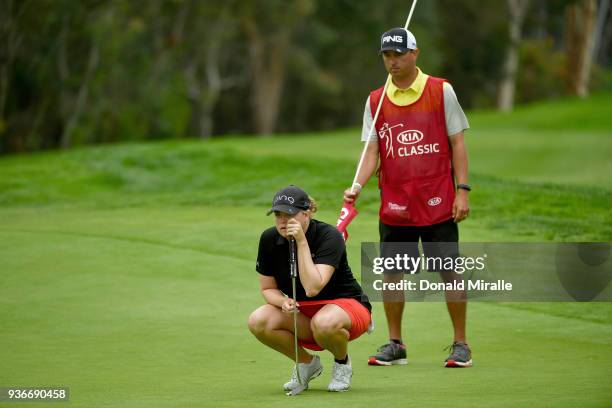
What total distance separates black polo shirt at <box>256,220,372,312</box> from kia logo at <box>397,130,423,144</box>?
1.10m

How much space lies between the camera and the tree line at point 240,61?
36.2 meters

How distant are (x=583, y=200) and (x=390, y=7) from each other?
40059mm

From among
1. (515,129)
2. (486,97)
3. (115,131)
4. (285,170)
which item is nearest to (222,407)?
(285,170)

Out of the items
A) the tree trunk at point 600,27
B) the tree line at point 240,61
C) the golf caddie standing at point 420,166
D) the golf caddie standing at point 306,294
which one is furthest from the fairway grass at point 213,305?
the tree trunk at point 600,27

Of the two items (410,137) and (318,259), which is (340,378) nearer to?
(318,259)

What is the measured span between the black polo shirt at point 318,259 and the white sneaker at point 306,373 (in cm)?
40

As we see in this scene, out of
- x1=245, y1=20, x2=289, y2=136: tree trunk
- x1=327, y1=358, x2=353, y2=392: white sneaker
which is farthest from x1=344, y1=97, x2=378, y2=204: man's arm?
x1=245, y1=20, x2=289, y2=136: tree trunk

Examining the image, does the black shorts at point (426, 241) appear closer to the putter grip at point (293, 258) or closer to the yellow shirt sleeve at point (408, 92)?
the yellow shirt sleeve at point (408, 92)

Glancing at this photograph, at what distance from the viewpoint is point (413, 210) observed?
7.51m

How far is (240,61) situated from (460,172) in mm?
45494

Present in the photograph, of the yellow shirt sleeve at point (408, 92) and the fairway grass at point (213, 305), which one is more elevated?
the yellow shirt sleeve at point (408, 92)

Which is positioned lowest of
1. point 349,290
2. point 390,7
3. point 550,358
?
point 550,358

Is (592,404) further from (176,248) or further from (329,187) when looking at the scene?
(329,187)

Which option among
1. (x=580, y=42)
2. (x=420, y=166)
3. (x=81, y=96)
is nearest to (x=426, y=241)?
(x=420, y=166)
